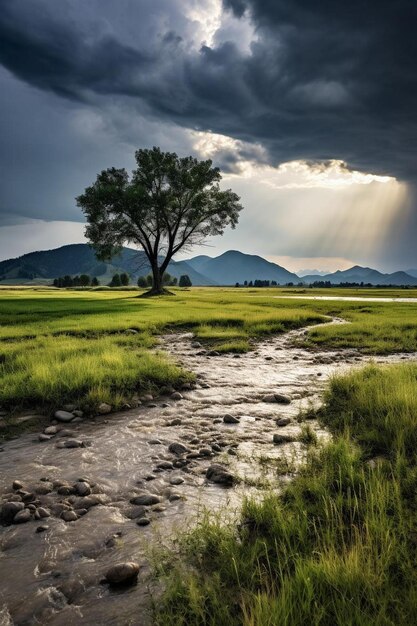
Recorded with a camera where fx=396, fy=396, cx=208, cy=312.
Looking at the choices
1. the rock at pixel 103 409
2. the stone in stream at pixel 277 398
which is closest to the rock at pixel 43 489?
the rock at pixel 103 409

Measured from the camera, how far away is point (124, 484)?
5219 millimetres

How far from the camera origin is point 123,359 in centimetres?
1155

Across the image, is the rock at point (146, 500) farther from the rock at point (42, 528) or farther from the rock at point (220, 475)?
the rock at point (42, 528)

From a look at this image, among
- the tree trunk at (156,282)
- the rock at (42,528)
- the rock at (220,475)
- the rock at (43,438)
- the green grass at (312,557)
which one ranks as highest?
the tree trunk at (156,282)

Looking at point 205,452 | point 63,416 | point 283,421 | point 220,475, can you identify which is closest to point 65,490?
point 220,475

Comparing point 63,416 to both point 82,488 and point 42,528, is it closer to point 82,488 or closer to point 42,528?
point 82,488

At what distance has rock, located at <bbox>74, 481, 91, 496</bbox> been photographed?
4969 mm

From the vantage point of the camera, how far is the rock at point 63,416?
7746 millimetres

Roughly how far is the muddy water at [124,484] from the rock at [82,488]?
0.14 metres

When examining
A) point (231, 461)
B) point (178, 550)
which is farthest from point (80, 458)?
point (178, 550)

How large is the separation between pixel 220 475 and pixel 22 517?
7.82 ft

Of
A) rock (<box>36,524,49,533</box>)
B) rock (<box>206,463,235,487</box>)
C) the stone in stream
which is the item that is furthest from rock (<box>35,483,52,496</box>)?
the stone in stream

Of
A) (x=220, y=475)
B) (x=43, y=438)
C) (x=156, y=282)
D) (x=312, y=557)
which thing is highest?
(x=156, y=282)

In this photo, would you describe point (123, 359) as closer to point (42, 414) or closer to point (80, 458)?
point (42, 414)
